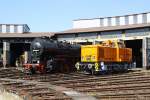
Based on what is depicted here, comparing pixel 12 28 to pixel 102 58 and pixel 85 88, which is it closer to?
pixel 102 58

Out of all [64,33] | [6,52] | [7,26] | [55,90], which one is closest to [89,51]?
[55,90]

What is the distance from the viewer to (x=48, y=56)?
33.2m

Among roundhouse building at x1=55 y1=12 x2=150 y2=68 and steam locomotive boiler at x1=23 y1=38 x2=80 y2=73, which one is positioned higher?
roundhouse building at x1=55 y1=12 x2=150 y2=68

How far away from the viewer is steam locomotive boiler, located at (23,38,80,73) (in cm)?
3250

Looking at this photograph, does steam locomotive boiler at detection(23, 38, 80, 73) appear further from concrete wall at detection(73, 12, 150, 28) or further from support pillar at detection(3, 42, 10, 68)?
concrete wall at detection(73, 12, 150, 28)

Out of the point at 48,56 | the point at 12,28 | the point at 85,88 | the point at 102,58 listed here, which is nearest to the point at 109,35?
the point at 102,58

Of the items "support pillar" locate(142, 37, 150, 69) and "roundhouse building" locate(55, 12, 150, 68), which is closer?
"support pillar" locate(142, 37, 150, 69)

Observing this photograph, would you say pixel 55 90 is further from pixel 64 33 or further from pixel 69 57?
pixel 64 33

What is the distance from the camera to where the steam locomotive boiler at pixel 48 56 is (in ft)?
107

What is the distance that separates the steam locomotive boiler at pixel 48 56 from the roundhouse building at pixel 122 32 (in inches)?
432

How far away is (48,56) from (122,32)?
49.5 feet

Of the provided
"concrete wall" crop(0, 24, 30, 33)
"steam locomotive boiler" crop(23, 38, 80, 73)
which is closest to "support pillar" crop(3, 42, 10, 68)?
"concrete wall" crop(0, 24, 30, 33)

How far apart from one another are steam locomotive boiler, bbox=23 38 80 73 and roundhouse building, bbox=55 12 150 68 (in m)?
11.0

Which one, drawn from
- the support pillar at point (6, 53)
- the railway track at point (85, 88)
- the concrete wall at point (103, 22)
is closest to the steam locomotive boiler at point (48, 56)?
the railway track at point (85, 88)
